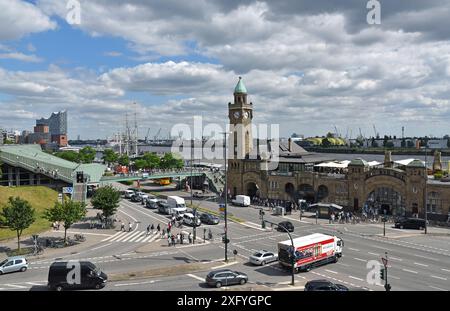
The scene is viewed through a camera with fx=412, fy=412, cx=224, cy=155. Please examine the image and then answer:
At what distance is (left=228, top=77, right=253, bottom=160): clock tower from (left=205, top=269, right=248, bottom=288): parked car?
65.0 m

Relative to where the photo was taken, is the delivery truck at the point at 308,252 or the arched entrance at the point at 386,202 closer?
the delivery truck at the point at 308,252

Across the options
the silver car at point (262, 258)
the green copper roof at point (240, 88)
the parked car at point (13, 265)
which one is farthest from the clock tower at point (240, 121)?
the parked car at point (13, 265)

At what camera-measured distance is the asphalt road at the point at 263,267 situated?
118 ft

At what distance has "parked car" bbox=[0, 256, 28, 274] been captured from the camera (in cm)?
3969

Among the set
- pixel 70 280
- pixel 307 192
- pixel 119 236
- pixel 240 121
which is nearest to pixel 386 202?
pixel 307 192

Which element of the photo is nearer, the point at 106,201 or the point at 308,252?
the point at 308,252

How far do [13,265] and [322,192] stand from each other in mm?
59583

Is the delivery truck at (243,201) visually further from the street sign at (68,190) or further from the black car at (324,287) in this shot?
the black car at (324,287)

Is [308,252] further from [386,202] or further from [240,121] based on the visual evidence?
[240,121]

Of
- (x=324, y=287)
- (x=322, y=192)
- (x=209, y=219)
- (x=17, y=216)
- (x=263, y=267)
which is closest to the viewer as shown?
(x=324, y=287)

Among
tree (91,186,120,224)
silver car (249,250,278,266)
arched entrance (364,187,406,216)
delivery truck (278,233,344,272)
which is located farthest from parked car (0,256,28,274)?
arched entrance (364,187,406,216)

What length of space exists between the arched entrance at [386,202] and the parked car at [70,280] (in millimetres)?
54049

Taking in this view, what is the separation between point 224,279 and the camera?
1357 inches
